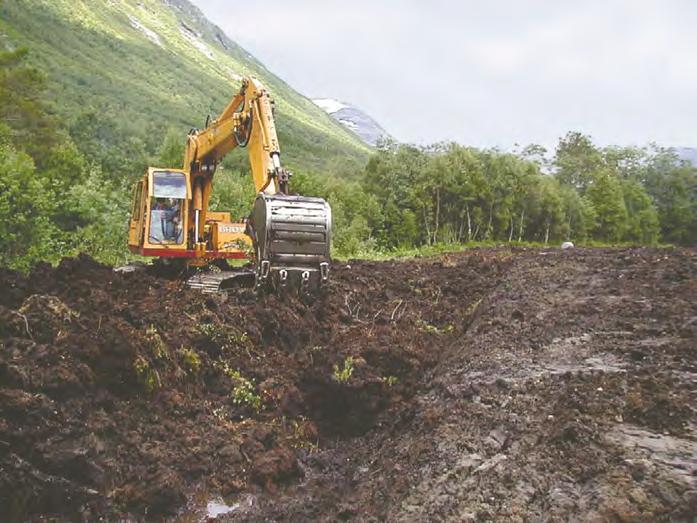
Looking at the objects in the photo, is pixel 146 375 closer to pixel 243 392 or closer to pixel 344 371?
pixel 243 392

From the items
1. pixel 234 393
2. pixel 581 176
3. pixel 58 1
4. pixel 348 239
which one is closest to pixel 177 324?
pixel 234 393

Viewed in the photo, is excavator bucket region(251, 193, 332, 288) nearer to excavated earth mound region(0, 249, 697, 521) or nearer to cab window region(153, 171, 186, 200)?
excavated earth mound region(0, 249, 697, 521)

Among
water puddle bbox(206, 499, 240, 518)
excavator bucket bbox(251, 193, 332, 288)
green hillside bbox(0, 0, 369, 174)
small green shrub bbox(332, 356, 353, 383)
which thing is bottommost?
water puddle bbox(206, 499, 240, 518)

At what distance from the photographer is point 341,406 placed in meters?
5.94

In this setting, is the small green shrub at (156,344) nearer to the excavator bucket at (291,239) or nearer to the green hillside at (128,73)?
the excavator bucket at (291,239)

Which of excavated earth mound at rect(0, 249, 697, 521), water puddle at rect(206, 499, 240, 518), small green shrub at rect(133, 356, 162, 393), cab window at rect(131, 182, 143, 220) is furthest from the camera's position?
cab window at rect(131, 182, 143, 220)

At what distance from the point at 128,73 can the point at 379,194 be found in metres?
89.1

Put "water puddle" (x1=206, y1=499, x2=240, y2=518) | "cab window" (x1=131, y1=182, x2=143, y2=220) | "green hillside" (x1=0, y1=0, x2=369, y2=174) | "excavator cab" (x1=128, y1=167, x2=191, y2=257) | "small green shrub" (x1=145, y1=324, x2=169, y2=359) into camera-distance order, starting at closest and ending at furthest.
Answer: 1. "water puddle" (x1=206, y1=499, x2=240, y2=518)
2. "small green shrub" (x1=145, y1=324, x2=169, y2=359)
3. "excavator cab" (x1=128, y1=167, x2=191, y2=257)
4. "cab window" (x1=131, y1=182, x2=143, y2=220)
5. "green hillside" (x1=0, y1=0, x2=369, y2=174)

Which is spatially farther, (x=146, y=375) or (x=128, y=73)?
(x=128, y=73)

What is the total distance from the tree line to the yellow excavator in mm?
2529

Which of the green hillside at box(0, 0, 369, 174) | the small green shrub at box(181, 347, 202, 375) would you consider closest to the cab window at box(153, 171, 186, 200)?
the small green shrub at box(181, 347, 202, 375)

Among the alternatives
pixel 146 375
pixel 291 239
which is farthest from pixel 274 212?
pixel 146 375

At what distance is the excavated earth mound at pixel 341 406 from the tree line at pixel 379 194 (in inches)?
234

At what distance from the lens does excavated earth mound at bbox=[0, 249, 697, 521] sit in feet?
10.8
